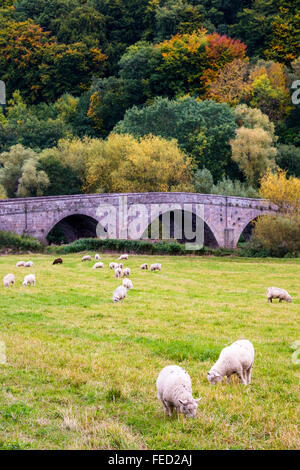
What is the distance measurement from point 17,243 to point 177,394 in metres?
37.2

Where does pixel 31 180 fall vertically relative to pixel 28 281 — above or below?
above

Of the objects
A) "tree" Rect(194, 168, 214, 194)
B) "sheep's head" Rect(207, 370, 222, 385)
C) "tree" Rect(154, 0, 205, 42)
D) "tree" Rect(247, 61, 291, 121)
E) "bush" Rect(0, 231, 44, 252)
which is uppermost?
"tree" Rect(154, 0, 205, 42)

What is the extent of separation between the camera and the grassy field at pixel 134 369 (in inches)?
238

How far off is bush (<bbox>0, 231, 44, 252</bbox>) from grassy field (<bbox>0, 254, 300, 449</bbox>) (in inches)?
901

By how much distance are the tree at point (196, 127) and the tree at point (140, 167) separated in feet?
15.9

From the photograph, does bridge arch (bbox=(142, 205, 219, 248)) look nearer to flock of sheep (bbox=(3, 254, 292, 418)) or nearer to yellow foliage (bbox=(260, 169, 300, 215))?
yellow foliage (bbox=(260, 169, 300, 215))

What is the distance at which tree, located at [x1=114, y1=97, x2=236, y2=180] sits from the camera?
59.6m

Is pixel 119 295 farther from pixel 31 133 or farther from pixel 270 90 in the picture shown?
pixel 270 90

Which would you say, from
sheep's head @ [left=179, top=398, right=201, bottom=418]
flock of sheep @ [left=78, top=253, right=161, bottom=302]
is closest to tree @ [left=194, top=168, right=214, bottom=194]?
flock of sheep @ [left=78, top=253, right=161, bottom=302]

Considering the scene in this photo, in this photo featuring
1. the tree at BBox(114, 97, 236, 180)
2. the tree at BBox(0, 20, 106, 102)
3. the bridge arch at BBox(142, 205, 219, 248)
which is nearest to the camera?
the bridge arch at BBox(142, 205, 219, 248)

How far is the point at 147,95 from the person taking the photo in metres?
74.6

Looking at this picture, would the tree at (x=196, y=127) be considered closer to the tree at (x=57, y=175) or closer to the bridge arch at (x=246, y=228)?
the tree at (x=57, y=175)

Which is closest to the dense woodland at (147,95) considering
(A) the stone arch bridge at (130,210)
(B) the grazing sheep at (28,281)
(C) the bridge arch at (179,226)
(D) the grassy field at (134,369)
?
(C) the bridge arch at (179,226)

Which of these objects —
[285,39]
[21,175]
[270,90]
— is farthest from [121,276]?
[285,39]
